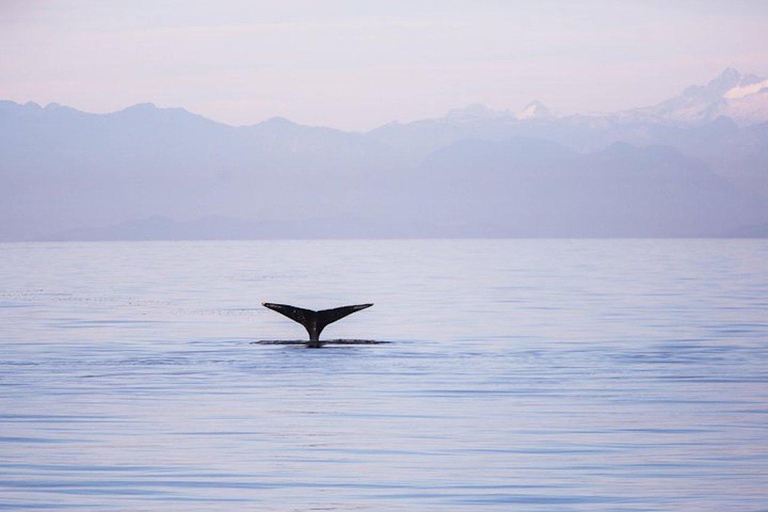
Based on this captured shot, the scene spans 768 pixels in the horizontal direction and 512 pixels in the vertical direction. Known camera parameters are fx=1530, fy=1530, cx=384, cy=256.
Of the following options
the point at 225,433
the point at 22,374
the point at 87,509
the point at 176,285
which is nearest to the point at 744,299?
the point at 176,285

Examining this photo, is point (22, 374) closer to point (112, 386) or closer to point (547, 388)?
point (112, 386)

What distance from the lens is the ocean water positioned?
19.7 m

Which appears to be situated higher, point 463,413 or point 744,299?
point 744,299

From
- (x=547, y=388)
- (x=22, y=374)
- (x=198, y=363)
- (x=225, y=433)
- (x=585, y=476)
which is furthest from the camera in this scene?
(x=198, y=363)

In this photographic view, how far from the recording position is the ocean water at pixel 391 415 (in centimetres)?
1967

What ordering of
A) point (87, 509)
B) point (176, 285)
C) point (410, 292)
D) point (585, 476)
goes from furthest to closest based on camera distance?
point (176, 285), point (410, 292), point (585, 476), point (87, 509)

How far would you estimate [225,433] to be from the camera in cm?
2494

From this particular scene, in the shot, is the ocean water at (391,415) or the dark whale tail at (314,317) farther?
the dark whale tail at (314,317)

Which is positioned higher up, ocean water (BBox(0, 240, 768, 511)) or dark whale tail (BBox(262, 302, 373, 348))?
dark whale tail (BBox(262, 302, 373, 348))

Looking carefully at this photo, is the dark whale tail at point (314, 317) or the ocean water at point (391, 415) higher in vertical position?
the dark whale tail at point (314, 317)

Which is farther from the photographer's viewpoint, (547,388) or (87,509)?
(547,388)

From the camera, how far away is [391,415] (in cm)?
2730

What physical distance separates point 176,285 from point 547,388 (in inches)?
2743

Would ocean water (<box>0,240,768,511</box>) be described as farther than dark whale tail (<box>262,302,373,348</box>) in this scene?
No
